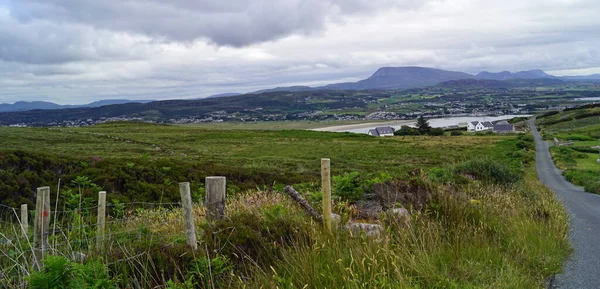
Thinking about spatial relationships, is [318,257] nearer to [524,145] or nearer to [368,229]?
[368,229]

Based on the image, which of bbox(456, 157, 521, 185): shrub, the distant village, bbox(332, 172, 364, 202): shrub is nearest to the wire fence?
bbox(332, 172, 364, 202): shrub

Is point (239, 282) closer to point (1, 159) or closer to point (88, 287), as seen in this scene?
point (88, 287)

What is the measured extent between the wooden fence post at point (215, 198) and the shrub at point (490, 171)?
37.7 feet

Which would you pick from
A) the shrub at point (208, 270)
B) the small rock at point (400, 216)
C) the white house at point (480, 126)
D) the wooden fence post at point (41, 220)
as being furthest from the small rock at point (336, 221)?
the white house at point (480, 126)

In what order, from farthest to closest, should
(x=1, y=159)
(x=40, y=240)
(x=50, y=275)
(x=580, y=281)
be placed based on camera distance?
(x=1, y=159), (x=580, y=281), (x=40, y=240), (x=50, y=275)

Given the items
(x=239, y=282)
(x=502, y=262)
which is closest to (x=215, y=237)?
(x=239, y=282)

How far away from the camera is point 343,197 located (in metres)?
8.89

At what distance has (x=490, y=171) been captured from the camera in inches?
611

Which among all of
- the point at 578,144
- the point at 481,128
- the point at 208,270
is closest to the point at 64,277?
the point at 208,270

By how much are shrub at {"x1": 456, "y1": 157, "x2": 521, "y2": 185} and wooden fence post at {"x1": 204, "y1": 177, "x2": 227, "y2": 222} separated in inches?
452

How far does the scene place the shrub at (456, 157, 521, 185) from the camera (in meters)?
15.1

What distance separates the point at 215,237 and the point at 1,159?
1232 centimetres

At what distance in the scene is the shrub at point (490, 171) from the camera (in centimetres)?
1511

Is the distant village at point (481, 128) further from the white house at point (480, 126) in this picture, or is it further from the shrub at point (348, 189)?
the shrub at point (348, 189)
